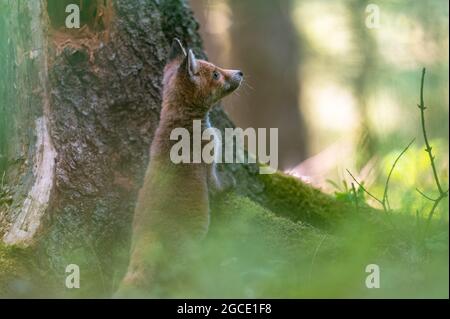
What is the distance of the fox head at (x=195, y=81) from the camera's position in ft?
19.1

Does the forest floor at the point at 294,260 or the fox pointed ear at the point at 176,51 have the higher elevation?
the fox pointed ear at the point at 176,51

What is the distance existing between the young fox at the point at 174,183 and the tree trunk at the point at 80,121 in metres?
0.29

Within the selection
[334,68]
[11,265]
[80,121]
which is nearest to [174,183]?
[80,121]

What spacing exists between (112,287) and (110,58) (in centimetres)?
193

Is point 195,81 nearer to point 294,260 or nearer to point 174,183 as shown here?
point 174,183

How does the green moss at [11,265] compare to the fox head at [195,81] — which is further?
the fox head at [195,81]

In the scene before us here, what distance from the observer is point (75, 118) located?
18.4ft

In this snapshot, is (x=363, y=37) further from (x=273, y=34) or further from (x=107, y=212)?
(x=107, y=212)

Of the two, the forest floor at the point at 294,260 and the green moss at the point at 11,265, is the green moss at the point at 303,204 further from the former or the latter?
the green moss at the point at 11,265

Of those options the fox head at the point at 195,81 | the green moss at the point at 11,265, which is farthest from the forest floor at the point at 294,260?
the fox head at the point at 195,81

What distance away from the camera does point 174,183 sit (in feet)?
17.9

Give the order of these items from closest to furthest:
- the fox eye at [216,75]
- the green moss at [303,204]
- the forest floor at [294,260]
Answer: the forest floor at [294,260] < the fox eye at [216,75] < the green moss at [303,204]

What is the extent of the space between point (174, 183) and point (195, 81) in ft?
3.22
